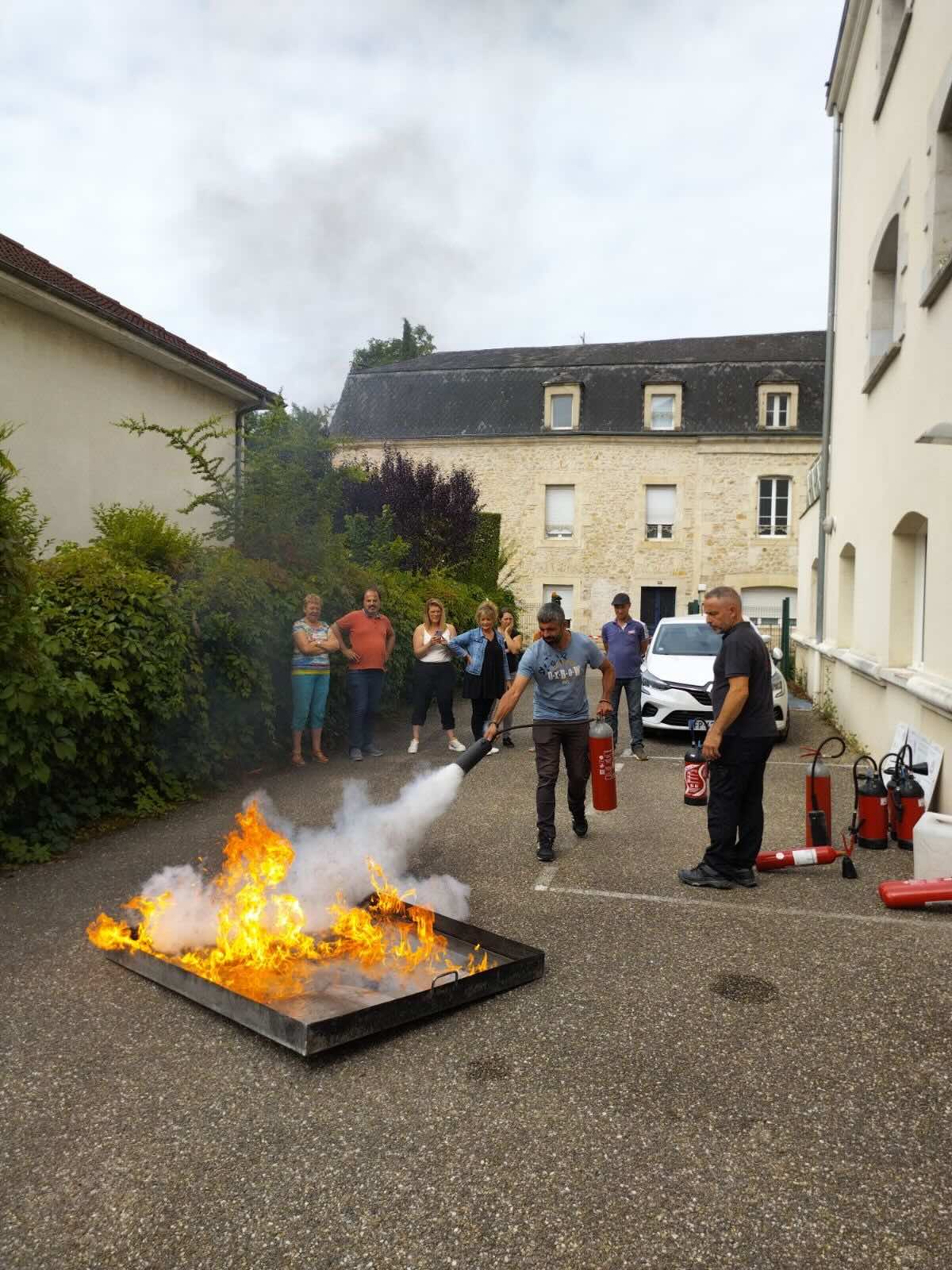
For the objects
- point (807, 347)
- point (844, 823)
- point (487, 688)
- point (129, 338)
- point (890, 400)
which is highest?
point (807, 347)

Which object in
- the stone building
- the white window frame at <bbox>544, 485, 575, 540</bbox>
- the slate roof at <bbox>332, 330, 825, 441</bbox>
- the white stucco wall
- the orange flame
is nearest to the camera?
the orange flame

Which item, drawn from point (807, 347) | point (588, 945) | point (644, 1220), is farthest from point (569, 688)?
point (807, 347)

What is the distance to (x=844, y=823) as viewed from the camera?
26.6 ft

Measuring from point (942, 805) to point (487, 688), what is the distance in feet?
17.1

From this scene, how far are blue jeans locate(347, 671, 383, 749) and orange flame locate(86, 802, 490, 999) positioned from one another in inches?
221

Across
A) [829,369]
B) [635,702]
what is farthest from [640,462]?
[635,702]

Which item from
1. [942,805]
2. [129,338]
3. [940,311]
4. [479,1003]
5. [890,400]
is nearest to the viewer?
[479,1003]

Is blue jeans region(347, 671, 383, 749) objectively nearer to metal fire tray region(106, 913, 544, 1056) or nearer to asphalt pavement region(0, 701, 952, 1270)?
asphalt pavement region(0, 701, 952, 1270)

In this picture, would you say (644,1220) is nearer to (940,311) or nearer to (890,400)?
(940,311)

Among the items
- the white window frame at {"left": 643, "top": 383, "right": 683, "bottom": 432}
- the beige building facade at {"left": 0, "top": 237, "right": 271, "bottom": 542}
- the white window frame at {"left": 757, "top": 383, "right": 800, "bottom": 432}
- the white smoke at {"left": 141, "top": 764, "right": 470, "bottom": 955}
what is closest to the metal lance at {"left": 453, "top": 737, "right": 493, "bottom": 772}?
the white smoke at {"left": 141, "top": 764, "right": 470, "bottom": 955}

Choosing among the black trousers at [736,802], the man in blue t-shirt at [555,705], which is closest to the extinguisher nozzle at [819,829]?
the black trousers at [736,802]

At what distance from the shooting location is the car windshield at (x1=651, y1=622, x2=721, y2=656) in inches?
529

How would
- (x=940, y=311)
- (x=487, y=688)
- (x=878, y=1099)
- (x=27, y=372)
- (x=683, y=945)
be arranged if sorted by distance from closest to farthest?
(x=878, y=1099), (x=683, y=945), (x=940, y=311), (x=487, y=688), (x=27, y=372)

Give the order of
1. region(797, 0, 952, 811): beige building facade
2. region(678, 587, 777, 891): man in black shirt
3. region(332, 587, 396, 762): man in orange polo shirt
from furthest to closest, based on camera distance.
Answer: region(332, 587, 396, 762): man in orange polo shirt
region(797, 0, 952, 811): beige building facade
region(678, 587, 777, 891): man in black shirt
